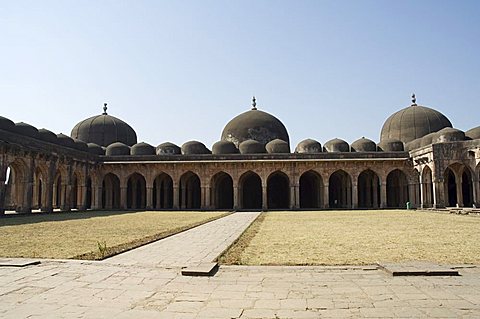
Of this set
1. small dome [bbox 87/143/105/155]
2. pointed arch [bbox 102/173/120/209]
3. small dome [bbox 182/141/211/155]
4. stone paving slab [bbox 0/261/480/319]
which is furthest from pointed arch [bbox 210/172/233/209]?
stone paving slab [bbox 0/261/480/319]

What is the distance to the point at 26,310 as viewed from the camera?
15.3 ft

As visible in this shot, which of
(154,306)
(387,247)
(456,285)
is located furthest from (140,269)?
(387,247)

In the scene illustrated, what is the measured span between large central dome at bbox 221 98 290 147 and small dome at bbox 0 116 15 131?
19287mm

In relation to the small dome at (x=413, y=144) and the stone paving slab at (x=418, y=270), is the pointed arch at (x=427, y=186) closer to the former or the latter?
the small dome at (x=413, y=144)

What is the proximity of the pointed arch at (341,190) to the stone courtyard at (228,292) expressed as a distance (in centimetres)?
2734

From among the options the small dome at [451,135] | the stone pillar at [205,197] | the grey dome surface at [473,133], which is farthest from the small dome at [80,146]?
the grey dome surface at [473,133]

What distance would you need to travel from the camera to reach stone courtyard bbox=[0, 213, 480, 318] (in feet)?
15.0

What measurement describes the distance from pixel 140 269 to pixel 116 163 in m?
27.6

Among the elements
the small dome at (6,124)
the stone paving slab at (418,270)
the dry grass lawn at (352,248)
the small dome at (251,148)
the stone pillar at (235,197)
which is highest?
the small dome at (6,124)

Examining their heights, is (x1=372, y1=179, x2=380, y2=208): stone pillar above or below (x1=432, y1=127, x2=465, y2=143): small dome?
below

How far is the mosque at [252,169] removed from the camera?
27.0m

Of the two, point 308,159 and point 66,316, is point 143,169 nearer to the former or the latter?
point 308,159

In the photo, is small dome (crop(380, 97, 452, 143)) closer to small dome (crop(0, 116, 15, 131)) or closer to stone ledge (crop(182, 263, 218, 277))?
small dome (crop(0, 116, 15, 131))

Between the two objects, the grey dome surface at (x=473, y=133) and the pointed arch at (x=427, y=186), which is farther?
the grey dome surface at (x=473, y=133)
